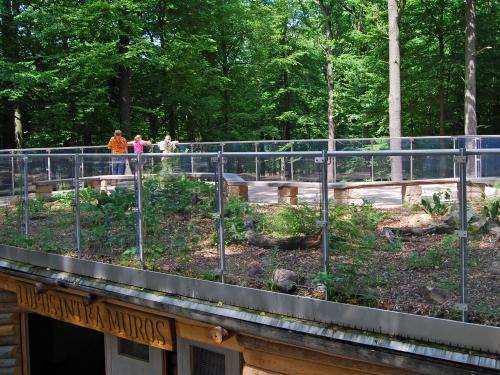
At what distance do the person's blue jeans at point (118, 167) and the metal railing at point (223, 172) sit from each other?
38 millimetres

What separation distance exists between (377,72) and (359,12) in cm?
685

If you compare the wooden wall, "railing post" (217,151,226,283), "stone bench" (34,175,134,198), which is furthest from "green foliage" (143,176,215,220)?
the wooden wall

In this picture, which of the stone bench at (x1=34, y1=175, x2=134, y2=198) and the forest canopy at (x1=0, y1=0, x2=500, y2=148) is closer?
the stone bench at (x1=34, y1=175, x2=134, y2=198)

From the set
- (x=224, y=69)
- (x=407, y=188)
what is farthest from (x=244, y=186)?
(x=224, y=69)

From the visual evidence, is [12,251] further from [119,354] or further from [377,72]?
[377,72]

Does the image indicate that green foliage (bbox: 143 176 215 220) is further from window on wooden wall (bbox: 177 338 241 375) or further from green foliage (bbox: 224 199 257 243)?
window on wooden wall (bbox: 177 338 241 375)

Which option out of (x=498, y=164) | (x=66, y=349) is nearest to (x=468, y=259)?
(x=498, y=164)

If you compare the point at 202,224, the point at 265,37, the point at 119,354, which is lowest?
the point at 119,354

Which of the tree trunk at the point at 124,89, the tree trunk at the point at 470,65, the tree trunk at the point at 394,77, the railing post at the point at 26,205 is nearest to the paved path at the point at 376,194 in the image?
the railing post at the point at 26,205

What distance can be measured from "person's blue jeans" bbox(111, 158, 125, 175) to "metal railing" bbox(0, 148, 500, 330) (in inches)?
1.5

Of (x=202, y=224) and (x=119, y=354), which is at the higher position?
(x=202, y=224)

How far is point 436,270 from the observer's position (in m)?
5.41

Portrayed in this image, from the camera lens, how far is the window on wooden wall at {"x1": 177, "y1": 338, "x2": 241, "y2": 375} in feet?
24.3

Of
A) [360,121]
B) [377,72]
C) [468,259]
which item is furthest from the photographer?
[360,121]
